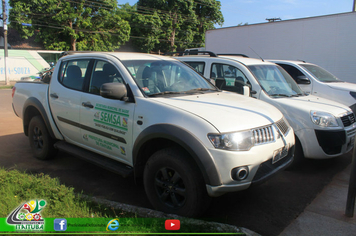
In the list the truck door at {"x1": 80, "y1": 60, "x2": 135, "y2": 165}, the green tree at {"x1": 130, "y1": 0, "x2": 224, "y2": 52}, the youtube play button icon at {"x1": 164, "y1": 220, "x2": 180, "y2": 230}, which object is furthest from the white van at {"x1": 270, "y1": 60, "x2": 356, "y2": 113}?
the green tree at {"x1": 130, "y1": 0, "x2": 224, "y2": 52}

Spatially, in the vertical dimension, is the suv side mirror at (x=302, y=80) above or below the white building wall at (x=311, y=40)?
below

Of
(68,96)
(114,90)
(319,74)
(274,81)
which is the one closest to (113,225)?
(114,90)

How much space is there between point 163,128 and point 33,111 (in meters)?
3.26

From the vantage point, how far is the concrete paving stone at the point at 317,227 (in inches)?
115

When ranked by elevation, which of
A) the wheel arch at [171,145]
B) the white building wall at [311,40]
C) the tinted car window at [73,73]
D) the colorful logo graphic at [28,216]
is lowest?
the colorful logo graphic at [28,216]

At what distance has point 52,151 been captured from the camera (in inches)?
193

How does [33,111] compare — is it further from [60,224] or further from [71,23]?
[71,23]

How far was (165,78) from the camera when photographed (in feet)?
12.9

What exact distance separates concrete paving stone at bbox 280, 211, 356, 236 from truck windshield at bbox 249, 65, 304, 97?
8.24 ft

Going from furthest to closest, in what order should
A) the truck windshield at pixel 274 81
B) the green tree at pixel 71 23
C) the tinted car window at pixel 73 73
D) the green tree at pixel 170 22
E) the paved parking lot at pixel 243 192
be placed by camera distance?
the green tree at pixel 170 22 < the green tree at pixel 71 23 < the truck windshield at pixel 274 81 < the tinted car window at pixel 73 73 < the paved parking lot at pixel 243 192

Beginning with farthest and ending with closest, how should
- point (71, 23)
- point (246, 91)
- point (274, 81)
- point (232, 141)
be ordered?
1. point (71, 23)
2. point (274, 81)
3. point (246, 91)
4. point (232, 141)

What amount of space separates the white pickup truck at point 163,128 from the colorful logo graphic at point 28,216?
34.7 inches

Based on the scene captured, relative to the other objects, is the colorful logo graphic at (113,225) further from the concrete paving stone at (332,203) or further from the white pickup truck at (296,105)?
the white pickup truck at (296,105)

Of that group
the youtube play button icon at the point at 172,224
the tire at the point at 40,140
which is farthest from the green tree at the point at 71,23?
the youtube play button icon at the point at 172,224
